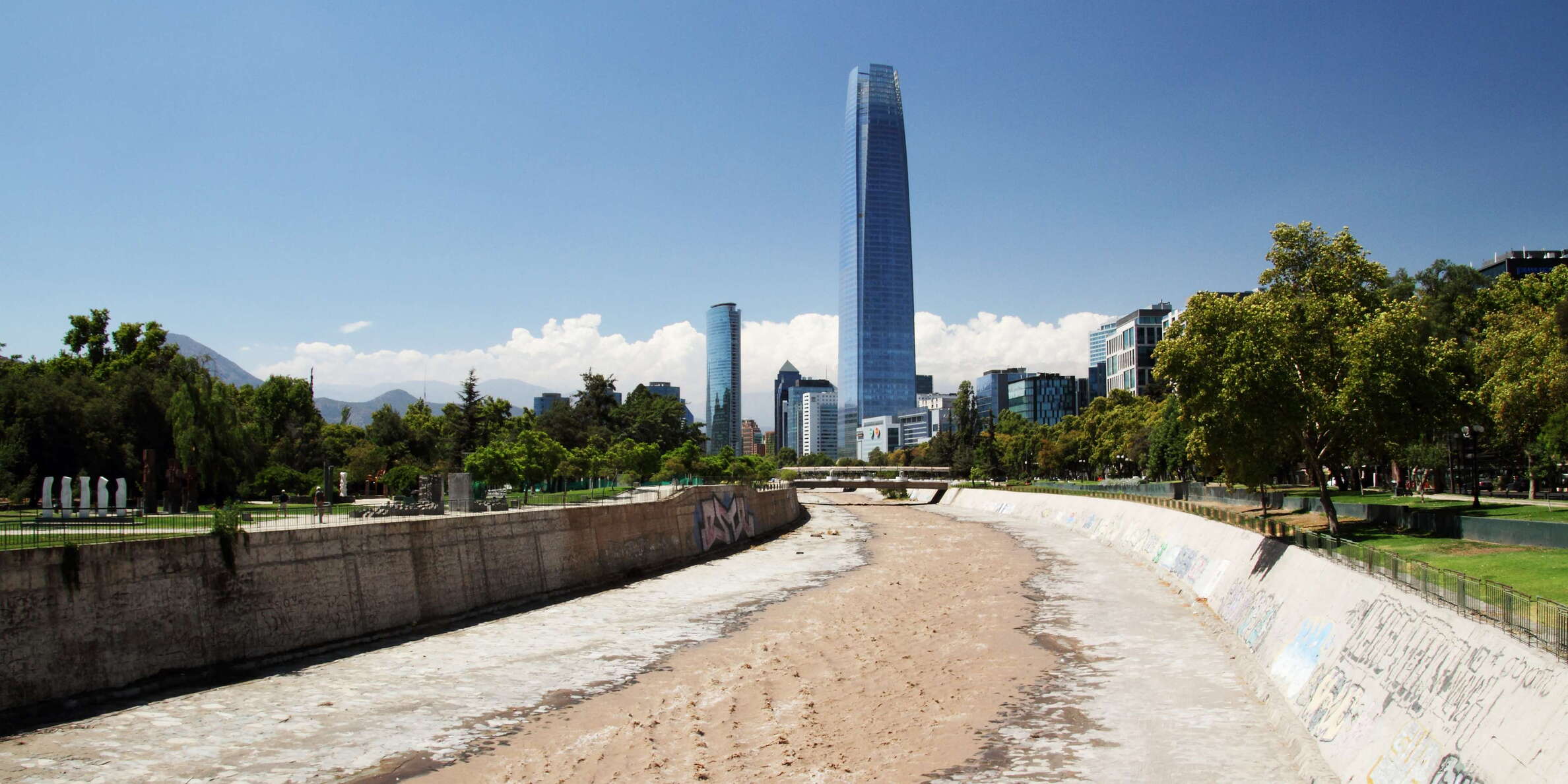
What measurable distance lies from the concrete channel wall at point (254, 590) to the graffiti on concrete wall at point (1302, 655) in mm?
28255

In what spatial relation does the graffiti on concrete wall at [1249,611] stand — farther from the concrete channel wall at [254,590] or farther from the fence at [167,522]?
the fence at [167,522]

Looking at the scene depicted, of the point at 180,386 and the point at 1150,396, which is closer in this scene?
the point at 180,386

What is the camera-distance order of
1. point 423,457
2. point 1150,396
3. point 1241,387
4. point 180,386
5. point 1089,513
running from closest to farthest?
point 1241,387
point 180,386
point 1089,513
point 423,457
point 1150,396

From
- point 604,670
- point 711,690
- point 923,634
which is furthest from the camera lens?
point 923,634

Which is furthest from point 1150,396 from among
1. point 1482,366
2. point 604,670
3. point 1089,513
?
point 604,670

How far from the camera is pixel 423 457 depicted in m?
119

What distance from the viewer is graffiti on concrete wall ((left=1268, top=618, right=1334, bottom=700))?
72.9 feet

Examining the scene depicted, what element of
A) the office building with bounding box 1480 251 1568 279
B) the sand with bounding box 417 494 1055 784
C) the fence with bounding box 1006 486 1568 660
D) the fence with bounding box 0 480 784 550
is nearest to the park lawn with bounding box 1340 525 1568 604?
the fence with bounding box 1006 486 1568 660

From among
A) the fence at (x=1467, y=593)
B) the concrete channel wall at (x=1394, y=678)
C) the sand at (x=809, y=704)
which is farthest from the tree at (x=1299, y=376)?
the fence at (x=1467, y=593)

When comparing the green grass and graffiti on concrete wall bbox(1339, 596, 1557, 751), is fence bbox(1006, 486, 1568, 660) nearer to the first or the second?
graffiti on concrete wall bbox(1339, 596, 1557, 751)

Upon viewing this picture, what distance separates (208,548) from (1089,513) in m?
74.2

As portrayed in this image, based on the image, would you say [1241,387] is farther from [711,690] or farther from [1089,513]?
[1089,513]

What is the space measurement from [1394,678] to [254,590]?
29629 mm

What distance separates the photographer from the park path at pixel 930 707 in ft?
65.2
